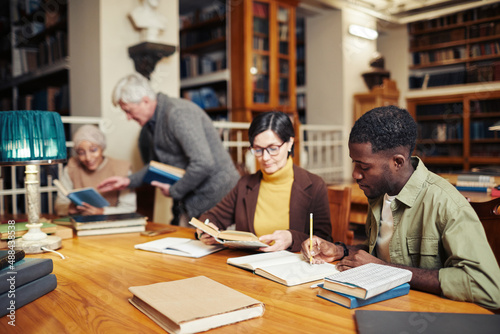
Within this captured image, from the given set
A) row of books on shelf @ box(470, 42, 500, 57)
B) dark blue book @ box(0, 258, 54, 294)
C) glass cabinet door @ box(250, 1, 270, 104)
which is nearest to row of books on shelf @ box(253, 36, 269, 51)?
glass cabinet door @ box(250, 1, 270, 104)

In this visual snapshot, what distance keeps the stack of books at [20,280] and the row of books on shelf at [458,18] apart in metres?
6.95

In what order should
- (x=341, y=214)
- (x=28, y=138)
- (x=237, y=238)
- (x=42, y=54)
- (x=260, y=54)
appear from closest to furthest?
(x=237, y=238)
(x=28, y=138)
(x=341, y=214)
(x=42, y=54)
(x=260, y=54)

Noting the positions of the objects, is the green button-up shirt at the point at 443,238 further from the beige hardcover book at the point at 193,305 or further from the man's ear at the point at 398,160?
the beige hardcover book at the point at 193,305

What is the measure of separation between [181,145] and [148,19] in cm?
176

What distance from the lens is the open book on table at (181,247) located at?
1546 millimetres

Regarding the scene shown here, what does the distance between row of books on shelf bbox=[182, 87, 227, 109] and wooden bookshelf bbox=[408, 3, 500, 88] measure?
3494mm

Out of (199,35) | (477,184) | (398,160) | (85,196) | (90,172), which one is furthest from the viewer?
(199,35)

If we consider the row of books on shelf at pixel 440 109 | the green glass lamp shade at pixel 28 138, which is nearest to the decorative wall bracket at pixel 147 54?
the green glass lamp shade at pixel 28 138

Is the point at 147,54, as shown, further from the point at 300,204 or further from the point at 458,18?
the point at 458,18

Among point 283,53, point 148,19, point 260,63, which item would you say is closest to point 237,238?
point 148,19

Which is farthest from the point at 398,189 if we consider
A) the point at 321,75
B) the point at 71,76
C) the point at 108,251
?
the point at 321,75

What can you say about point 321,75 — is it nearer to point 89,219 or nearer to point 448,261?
point 89,219

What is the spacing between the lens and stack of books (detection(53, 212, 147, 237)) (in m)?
1.93

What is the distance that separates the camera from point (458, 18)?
21.5 feet
